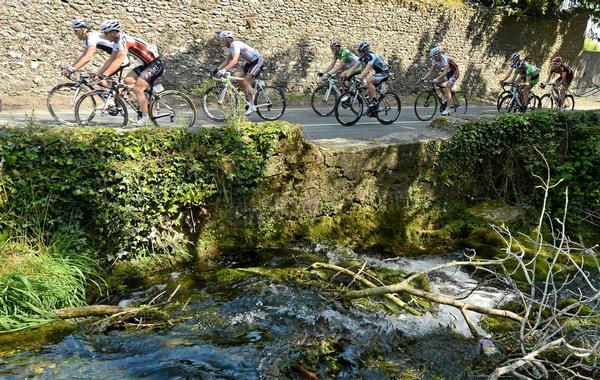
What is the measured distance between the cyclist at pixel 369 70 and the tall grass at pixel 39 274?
27.6 feet

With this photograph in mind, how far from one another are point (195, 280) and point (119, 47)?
4.50 metres

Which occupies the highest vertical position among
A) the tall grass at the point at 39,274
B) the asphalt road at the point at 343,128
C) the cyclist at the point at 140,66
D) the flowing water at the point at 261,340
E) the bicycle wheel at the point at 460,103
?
the cyclist at the point at 140,66

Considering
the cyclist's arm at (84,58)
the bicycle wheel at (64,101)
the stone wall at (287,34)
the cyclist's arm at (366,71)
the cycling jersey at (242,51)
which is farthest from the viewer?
the stone wall at (287,34)

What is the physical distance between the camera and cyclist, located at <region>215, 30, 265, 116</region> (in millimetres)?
10258

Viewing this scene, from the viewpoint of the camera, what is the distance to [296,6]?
1755 centimetres

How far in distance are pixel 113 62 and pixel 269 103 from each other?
4.03m

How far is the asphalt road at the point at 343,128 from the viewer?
7879 millimetres

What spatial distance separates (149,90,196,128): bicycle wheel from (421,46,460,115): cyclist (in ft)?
24.1

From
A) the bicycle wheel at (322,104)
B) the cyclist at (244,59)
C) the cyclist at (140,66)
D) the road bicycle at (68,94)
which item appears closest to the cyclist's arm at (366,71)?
the bicycle wheel at (322,104)

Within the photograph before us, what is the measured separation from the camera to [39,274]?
15.1 feet

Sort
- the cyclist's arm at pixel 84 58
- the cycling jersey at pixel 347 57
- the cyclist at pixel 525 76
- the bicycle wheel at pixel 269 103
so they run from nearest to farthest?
the cyclist's arm at pixel 84 58, the bicycle wheel at pixel 269 103, the cycling jersey at pixel 347 57, the cyclist at pixel 525 76

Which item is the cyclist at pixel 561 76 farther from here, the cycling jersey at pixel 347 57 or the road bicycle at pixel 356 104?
the cycling jersey at pixel 347 57

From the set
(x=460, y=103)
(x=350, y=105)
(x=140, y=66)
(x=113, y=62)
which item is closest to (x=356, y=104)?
(x=350, y=105)

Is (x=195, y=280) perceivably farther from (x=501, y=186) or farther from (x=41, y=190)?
(x=501, y=186)
